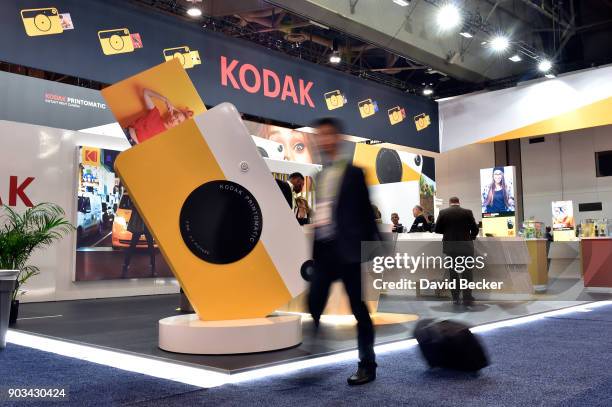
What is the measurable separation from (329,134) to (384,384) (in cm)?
134

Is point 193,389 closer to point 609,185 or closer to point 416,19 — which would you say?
point 416,19

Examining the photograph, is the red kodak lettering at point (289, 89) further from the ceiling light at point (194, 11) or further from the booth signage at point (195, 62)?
the ceiling light at point (194, 11)

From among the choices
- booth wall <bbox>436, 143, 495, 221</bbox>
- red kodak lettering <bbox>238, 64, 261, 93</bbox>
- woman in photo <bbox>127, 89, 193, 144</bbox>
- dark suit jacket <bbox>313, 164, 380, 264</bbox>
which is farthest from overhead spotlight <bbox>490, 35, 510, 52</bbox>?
dark suit jacket <bbox>313, 164, 380, 264</bbox>

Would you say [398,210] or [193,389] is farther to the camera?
[398,210]

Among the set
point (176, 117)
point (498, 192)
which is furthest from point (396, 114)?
point (176, 117)

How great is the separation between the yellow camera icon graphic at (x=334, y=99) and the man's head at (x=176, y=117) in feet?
20.6

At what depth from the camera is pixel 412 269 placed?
465cm

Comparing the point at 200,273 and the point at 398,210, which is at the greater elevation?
the point at 398,210

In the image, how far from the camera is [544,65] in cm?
1116

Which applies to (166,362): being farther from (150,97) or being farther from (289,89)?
(289,89)

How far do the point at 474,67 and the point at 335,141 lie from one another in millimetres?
10050

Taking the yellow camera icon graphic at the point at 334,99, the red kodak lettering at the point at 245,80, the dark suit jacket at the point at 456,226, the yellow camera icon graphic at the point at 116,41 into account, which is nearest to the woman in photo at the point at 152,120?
the dark suit jacket at the point at 456,226

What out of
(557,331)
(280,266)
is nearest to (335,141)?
(280,266)

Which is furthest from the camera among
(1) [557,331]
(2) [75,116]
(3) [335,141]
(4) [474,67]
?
(4) [474,67]
